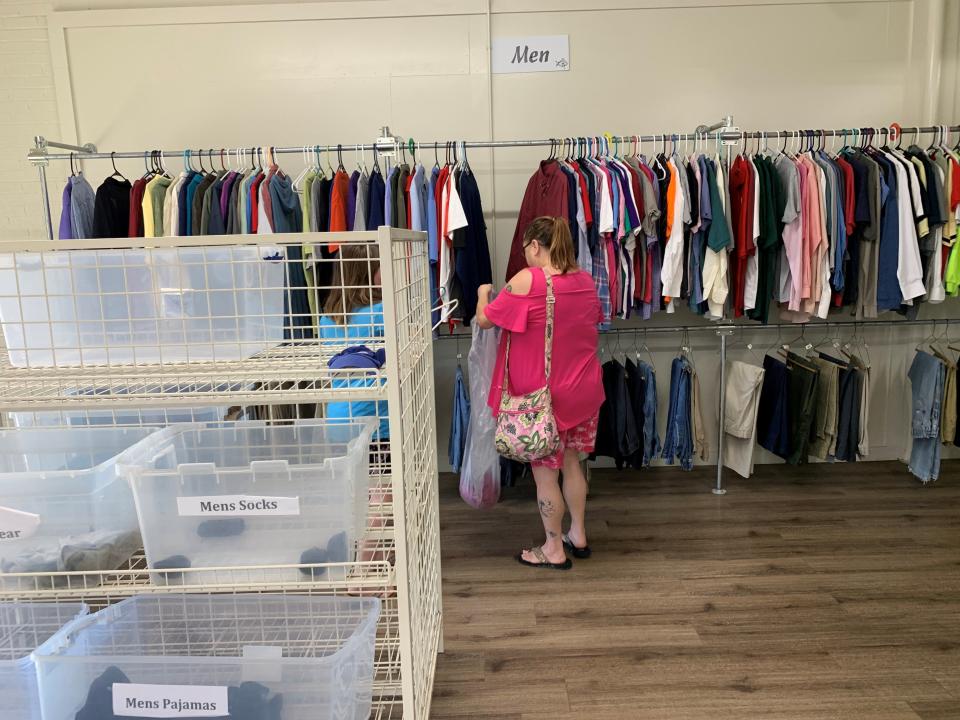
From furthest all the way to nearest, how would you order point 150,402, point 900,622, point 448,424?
point 448,424 → point 900,622 → point 150,402

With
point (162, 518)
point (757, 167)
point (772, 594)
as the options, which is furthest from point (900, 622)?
point (162, 518)

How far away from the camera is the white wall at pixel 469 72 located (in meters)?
3.94

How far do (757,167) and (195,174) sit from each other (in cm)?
289

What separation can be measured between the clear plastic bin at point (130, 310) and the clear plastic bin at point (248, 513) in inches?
10.7

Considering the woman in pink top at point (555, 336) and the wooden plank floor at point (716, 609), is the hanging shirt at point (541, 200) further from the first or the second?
the wooden plank floor at point (716, 609)

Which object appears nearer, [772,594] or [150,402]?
[150,402]

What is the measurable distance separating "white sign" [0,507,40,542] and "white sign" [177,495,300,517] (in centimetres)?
30

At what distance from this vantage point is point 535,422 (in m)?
2.81

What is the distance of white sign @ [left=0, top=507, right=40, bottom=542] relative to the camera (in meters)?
1.47

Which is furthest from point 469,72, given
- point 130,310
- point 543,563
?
point 130,310

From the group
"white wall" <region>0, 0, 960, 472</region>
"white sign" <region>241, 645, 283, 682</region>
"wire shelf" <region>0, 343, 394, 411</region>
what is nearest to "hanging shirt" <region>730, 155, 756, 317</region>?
"white wall" <region>0, 0, 960, 472</region>

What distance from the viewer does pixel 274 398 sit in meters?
1.43

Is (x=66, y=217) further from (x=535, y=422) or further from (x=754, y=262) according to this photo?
(x=754, y=262)

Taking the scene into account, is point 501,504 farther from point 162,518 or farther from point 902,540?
point 162,518
